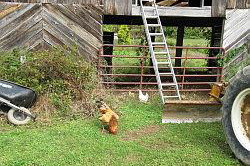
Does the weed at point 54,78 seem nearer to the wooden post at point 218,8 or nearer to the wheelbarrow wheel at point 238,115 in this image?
the wheelbarrow wheel at point 238,115

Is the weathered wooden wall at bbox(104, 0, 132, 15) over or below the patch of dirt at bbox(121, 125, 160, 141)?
over

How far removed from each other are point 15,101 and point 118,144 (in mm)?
2135

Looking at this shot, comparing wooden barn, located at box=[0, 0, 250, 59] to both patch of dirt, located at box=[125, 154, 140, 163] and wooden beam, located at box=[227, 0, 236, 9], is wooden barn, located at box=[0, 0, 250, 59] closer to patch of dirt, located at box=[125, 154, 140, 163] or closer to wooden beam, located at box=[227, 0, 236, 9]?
wooden beam, located at box=[227, 0, 236, 9]

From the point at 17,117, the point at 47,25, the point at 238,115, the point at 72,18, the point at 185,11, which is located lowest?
the point at 17,117

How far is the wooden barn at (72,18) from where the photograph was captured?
30.0ft

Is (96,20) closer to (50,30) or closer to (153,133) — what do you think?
(50,30)

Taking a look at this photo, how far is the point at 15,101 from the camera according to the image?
23.4 feet

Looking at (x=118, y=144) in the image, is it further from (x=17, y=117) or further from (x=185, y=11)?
(x=185, y=11)

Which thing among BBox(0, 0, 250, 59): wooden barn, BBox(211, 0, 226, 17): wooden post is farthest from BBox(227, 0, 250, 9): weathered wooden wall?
BBox(211, 0, 226, 17): wooden post

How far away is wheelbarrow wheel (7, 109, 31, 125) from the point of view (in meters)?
7.07

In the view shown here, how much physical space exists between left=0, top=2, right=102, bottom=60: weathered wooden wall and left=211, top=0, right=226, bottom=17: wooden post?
294cm

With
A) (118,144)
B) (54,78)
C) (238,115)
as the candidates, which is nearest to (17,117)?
(54,78)

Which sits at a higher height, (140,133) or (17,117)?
(17,117)

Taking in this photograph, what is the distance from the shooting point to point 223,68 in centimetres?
1059
